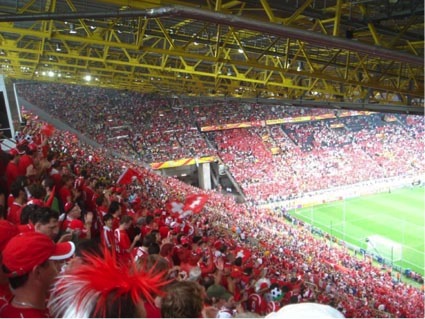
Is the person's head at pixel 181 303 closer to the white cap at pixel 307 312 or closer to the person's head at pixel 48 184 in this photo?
the white cap at pixel 307 312

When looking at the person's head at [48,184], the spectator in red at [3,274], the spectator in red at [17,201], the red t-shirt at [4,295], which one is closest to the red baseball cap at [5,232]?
the spectator in red at [3,274]

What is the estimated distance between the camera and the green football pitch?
73.0 ft

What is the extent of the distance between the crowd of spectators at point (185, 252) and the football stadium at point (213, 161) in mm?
32

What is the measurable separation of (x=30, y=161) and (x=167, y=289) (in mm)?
4560

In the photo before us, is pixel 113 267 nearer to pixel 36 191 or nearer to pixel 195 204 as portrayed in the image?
pixel 36 191

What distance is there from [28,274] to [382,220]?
27744 mm

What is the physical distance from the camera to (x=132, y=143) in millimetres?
30875

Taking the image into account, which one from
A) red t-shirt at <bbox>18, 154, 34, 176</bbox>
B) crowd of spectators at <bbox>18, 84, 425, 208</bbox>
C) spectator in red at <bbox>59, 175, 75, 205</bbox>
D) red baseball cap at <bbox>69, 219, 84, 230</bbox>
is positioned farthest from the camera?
crowd of spectators at <bbox>18, 84, 425, 208</bbox>

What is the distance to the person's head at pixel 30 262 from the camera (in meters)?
2.21

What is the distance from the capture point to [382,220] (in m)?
27.2

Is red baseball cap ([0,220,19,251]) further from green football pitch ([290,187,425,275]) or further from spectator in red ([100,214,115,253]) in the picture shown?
green football pitch ([290,187,425,275])

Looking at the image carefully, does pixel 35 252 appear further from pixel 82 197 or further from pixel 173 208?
pixel 173 208

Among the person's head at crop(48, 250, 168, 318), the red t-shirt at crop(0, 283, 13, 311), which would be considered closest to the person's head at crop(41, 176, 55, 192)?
the red t-shirt at crop(0, 283, 13, 311)

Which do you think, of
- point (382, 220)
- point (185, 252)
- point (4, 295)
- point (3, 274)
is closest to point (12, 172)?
point (185, 252)
